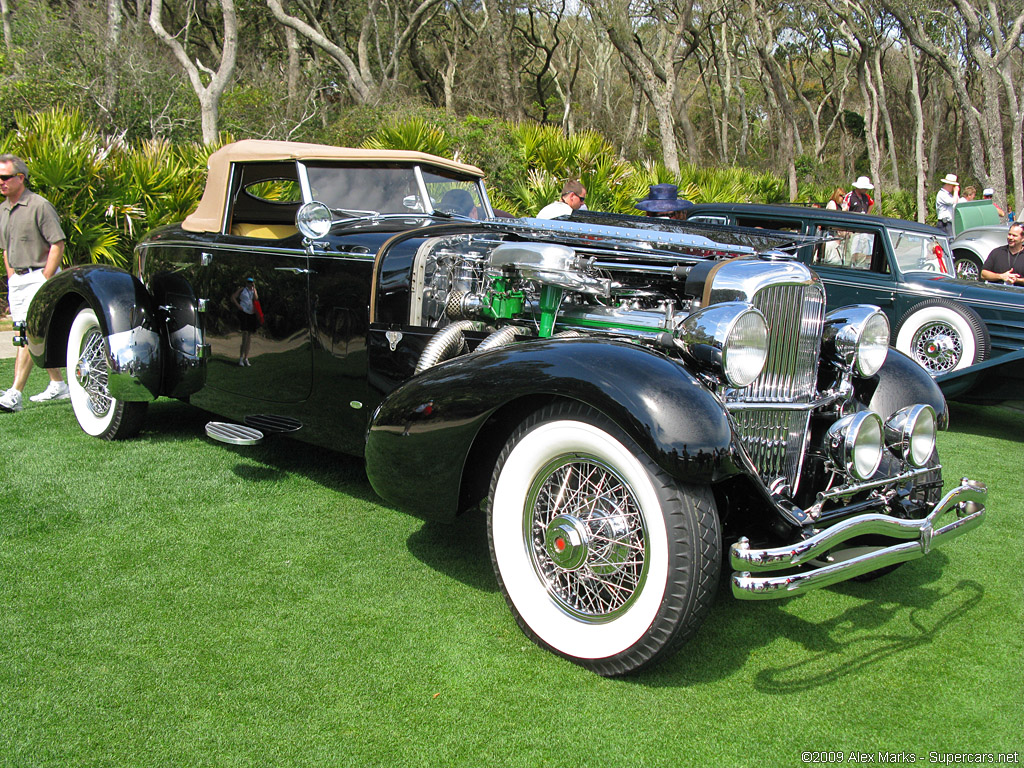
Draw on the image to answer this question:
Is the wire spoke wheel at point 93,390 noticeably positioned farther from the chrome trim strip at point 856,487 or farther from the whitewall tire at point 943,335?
the whitewall tire at point 943,335

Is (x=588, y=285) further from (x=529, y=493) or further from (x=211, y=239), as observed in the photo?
(x=211, y=239)

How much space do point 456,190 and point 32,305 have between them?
2.82m

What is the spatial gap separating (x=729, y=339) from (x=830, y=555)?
890 mm

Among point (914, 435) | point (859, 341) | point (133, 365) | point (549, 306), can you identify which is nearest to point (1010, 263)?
point (859, 341)

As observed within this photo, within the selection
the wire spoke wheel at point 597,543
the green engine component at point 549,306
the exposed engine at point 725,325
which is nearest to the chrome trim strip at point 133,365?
the exposed engine at point 725,325

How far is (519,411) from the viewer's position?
Answer: 290 centimetres

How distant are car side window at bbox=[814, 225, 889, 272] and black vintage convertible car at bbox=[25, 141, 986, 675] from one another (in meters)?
4.12

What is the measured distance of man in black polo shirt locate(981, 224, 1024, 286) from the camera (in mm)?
8773

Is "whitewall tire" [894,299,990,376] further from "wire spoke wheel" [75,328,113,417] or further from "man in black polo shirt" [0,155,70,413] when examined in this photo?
"man in black polo shirt" [0,155,70,413]

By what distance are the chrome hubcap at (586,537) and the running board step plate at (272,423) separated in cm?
181

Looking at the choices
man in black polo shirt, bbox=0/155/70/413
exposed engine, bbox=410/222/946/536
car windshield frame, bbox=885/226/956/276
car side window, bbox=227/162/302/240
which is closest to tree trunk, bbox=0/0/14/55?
man in black polo shirt, bbox=0/155/70/413

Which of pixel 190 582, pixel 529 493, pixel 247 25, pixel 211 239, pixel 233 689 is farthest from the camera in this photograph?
pixel 247 25

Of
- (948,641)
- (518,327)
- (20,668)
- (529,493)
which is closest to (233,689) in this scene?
(20,668)

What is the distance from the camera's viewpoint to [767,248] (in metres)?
3.96
